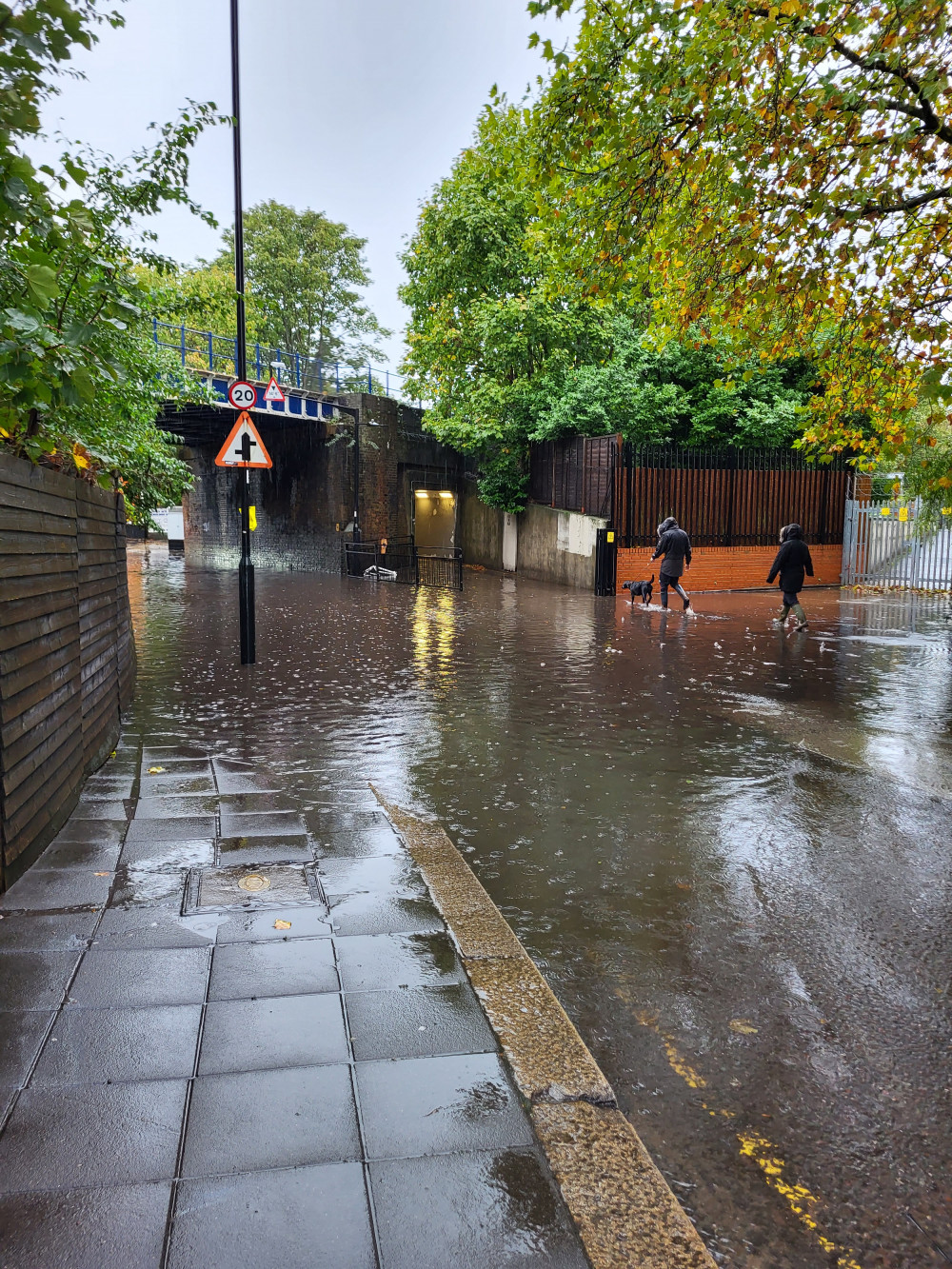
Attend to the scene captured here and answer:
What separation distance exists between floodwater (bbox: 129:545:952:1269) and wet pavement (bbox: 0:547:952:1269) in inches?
0.5

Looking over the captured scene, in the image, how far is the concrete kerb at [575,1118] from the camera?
1989 millimetres

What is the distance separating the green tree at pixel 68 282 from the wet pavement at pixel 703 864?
86.5 inches

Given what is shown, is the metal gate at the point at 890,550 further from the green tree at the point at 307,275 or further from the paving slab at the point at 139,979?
the green tree at the point at 307,275

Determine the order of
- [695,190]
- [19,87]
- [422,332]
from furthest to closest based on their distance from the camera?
[422,332]
[695,190]
[19,87]

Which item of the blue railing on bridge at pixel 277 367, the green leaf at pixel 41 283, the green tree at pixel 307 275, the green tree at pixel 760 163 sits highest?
the green tree at pixel 307 275

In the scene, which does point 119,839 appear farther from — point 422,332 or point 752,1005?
point 422,332

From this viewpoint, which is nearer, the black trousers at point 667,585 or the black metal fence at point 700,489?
the black trousers at point 667,585

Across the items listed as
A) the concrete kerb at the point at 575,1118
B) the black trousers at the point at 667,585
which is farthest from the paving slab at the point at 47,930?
the black trousers at the point at 667,585

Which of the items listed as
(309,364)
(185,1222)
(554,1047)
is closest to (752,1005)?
(554,1047)

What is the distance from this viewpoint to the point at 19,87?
3309 millimetres

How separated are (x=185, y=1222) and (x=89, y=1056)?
787 millimetres

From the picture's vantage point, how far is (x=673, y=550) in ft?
52.2

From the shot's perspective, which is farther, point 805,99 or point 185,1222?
point 805,99

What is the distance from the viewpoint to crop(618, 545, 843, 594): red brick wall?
826 inches
